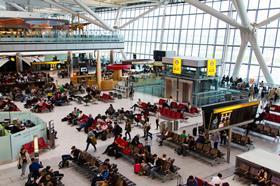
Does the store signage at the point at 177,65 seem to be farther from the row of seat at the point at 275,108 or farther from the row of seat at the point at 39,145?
the row of seat at the point at 39,145

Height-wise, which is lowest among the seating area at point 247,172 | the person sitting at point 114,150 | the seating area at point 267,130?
the person sitting at point 114,150

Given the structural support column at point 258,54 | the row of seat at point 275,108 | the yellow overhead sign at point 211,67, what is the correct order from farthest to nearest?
1. the structural support column at point 258,54
2. the yellow overhead sign at point 211,67
3. the row of seat at point 275,108

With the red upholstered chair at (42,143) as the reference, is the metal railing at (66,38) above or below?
above

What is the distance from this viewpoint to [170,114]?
2181 cm

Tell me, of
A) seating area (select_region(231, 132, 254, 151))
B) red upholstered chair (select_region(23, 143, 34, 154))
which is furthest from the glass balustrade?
seating area (select_region(231, 132, 254, 151))

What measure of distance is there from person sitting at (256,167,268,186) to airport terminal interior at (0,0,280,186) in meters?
0.04

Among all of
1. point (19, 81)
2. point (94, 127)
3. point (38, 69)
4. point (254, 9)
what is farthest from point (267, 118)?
point (38, 69)

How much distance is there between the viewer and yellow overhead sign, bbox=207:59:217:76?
25.6 metres

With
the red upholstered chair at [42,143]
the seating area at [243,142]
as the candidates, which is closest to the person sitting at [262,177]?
the seating area at [243,142]

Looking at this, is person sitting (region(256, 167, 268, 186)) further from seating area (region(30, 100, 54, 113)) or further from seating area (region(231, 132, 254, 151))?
seating area (region(30, 100, 54, 113))

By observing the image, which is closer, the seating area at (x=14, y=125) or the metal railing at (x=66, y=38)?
the seating area at (x=14, y=125)

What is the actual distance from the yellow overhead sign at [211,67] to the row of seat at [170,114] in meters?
6.14

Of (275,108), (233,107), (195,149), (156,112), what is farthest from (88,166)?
(275,108)

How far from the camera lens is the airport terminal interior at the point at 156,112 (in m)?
12.6
